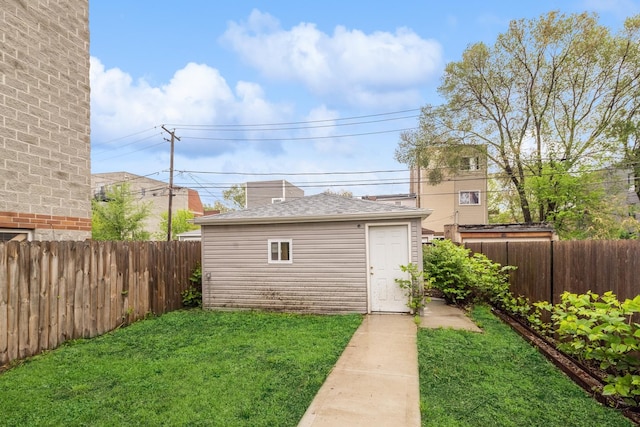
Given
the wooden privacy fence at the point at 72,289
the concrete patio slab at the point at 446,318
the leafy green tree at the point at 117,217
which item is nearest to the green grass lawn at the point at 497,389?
the concrete patio slab at the point at 446,318

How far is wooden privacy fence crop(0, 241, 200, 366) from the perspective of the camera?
176 inches

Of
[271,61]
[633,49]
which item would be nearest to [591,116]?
[633,49]

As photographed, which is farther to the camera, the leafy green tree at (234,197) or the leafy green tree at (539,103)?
the leafy green tree at (234,197)

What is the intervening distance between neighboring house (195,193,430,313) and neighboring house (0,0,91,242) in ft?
10.3

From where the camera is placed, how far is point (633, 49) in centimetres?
1502

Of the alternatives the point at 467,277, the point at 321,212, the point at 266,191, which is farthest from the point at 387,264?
the point at 266,191

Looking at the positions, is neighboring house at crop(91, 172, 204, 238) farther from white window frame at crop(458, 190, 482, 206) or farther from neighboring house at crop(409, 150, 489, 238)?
white window frame at crop(458, 190, 482, 206)

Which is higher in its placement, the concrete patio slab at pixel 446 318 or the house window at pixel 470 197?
the house window at pixel 470 197

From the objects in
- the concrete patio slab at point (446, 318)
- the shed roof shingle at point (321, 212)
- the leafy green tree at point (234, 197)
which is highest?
the leafy green tree at point (234, 197)

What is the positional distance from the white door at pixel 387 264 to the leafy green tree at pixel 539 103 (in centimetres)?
1368

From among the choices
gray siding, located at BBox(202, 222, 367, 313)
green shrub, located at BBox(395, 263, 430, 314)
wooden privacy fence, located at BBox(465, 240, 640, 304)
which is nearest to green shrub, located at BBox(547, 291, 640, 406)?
wooden privacy fence, located at BBox(465, 240, 640, 304)

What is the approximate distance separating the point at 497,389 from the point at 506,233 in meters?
12.8

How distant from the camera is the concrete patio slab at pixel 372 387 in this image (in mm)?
3031

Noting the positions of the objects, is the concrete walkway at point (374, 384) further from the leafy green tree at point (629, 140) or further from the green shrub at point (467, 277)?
the leafy green tree at point (629, 140)
